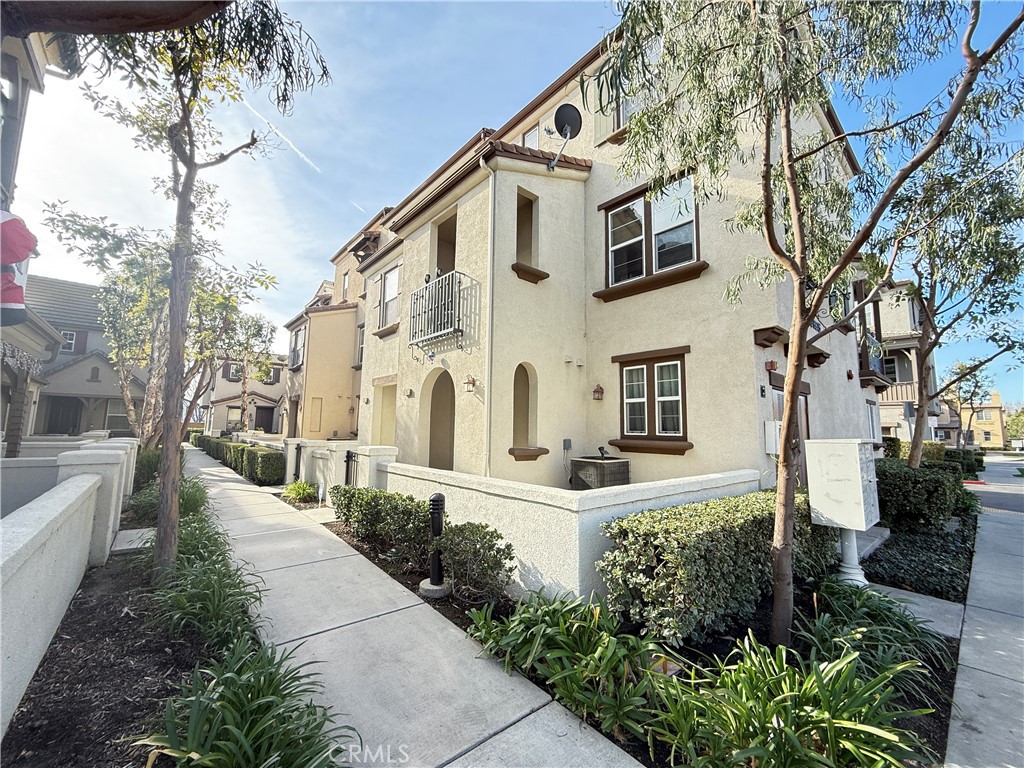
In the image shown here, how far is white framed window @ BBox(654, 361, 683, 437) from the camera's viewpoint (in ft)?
25.9

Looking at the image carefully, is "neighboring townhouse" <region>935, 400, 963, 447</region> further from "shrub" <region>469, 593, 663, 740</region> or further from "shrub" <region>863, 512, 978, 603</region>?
"shrub" <region>469, 593, 663, 740</region>

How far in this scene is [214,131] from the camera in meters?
5.67

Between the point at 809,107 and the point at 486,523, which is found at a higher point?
the point at 809,107

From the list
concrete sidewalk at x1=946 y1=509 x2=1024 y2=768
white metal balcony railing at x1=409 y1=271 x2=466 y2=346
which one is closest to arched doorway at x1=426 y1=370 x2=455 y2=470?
white metal balcony railing at x1=409 y1=271 x2=466 y2=346

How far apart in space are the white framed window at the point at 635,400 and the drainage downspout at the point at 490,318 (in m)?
2.79

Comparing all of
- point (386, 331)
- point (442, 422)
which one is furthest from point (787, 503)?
point (386, 331)

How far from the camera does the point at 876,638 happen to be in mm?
3881

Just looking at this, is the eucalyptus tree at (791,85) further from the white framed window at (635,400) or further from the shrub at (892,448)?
the shrub at (892,448)

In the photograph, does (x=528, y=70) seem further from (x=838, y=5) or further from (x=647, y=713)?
(x=647, y=713)

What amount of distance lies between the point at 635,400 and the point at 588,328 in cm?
200

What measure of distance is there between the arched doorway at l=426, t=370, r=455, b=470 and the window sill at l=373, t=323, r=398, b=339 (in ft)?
6.13

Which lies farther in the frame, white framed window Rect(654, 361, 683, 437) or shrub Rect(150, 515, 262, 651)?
white framed window Rect(654, 361, 683, 437)

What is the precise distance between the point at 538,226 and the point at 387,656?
8.02 meters

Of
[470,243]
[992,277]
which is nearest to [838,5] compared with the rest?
[470,243]
